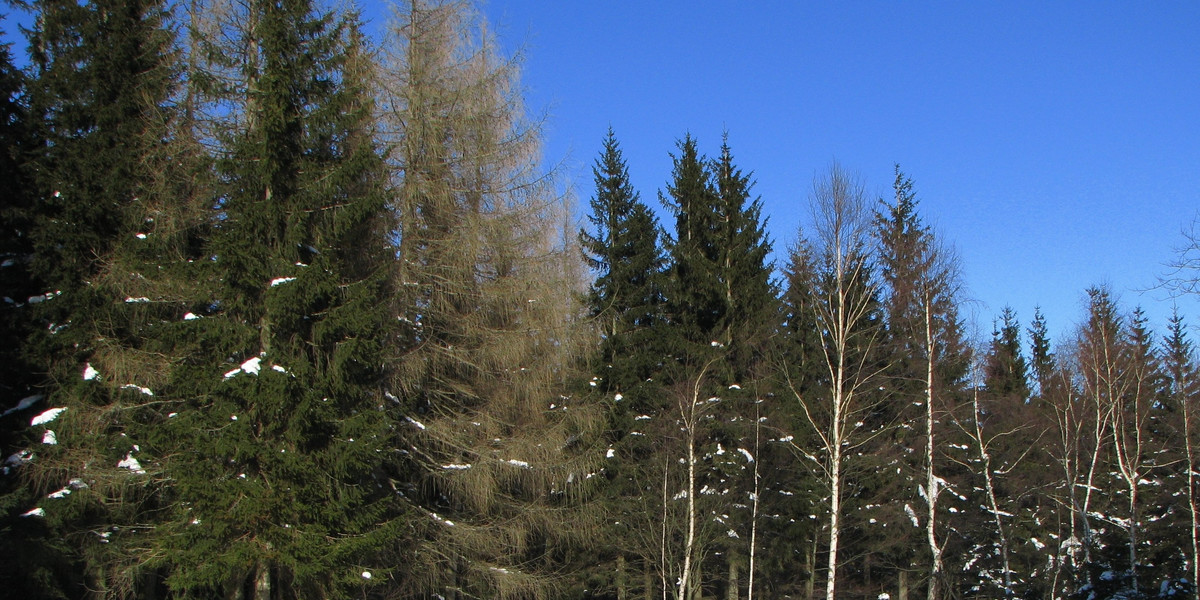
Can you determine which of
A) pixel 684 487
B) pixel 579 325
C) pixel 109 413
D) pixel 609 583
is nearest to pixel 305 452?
pixel 109 413

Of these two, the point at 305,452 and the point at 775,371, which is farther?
the point at 775,371

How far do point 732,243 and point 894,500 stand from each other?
868cm

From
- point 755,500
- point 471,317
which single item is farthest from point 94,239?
point 755,500

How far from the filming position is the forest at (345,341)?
11.9 meters

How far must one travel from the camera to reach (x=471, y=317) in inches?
594

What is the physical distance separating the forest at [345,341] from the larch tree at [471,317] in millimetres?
65

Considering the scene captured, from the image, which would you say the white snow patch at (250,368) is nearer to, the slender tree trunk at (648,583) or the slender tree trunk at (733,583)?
the slender tree trunk at (648,583)

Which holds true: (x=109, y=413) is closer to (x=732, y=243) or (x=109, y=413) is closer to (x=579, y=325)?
(x=579, y=325)

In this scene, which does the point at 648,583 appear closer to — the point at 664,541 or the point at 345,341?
the point at 664,541

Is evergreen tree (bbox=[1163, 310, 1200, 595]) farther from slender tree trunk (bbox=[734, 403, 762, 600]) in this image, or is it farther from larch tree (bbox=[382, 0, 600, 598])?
larch tree (bbox=[382, 0, 600, 598])

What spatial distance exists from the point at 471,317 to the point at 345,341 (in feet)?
10.7

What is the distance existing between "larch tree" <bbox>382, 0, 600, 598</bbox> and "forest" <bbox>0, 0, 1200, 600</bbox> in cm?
6

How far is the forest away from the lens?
11.9 meters

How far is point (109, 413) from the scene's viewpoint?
12922 mm
